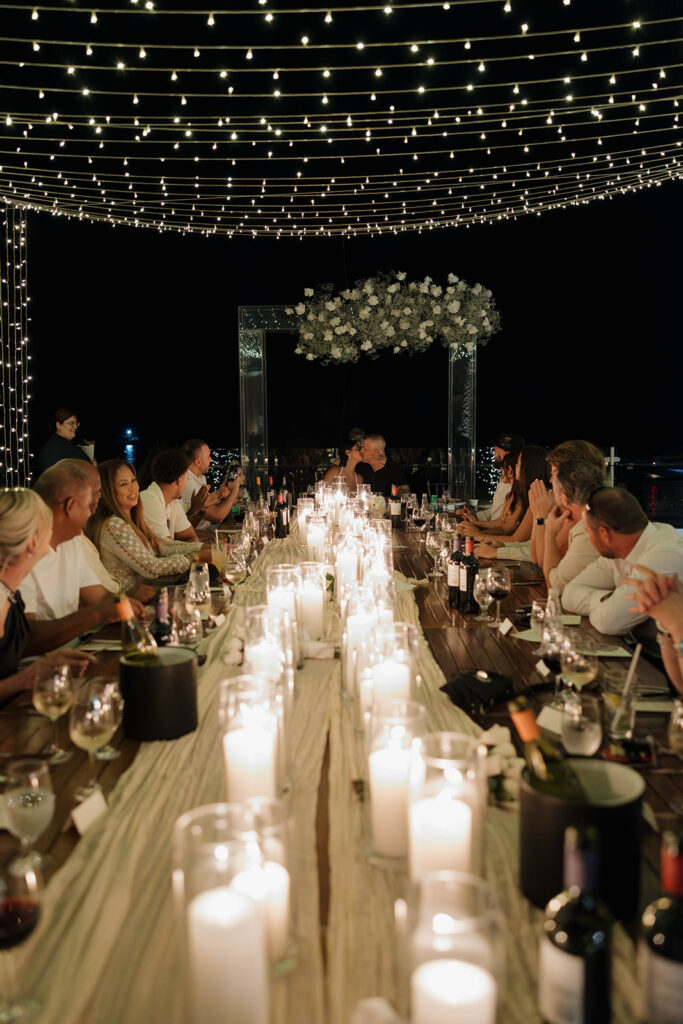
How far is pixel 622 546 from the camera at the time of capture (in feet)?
10.1


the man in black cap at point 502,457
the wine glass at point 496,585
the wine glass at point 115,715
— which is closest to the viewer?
the wine glass at point 115,715

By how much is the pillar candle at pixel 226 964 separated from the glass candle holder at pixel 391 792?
1.39 feet

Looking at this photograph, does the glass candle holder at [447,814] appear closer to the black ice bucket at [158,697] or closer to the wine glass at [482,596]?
the black ice bucket at [158,697]

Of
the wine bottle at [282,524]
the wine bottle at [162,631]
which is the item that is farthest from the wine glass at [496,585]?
the wine bottle at [282,524]

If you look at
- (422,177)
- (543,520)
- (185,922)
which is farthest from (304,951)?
(422,177)

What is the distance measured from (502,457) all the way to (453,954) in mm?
5816

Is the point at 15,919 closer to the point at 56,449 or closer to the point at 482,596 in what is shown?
the point at 482,596

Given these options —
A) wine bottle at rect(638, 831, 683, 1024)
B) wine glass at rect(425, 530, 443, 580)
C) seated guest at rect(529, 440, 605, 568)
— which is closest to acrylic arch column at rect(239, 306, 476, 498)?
seated guest at rect(529, 440, 605, 568)

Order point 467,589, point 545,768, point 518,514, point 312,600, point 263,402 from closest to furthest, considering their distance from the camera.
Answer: point 545,768
point 312,600
point 467,589
point 518,514
point 263,402

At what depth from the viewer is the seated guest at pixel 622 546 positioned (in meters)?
2.89

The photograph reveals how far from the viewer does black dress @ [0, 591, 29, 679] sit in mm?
2594

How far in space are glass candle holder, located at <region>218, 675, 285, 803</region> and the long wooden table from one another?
11 cm

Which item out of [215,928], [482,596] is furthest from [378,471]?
[215,928]

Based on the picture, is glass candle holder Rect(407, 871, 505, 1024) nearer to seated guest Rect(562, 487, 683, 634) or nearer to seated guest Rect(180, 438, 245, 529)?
seated guest Rect(562, 487, 683, 634)
